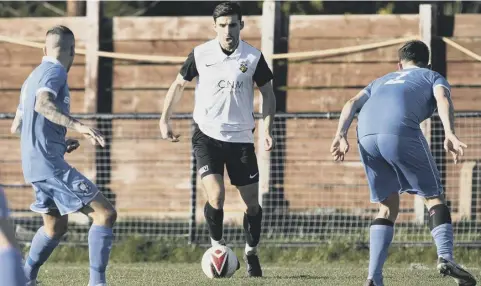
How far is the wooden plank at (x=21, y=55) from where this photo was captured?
1593 cm

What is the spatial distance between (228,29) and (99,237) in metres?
2.55

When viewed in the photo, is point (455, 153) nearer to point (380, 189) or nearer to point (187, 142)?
point (380, 189)

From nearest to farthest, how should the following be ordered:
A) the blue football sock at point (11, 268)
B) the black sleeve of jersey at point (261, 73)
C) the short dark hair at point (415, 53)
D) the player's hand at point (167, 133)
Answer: the blue football sock at point (11, 268) → the short dark hair at point (415, 53) → the player's hand at point (167, 133) → the black sleeve of jersey at point (261, 73)

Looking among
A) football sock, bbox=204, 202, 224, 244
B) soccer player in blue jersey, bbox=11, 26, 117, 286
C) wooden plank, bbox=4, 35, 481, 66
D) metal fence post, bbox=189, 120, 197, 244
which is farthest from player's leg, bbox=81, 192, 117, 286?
wooden plank, bbox=4, 35, 481, 66

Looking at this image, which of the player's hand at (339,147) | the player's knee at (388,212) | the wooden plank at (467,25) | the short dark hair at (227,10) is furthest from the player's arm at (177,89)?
the wooden plank at (467,25)

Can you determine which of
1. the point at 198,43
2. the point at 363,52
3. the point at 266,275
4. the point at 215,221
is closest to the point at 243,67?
the point at 215,221

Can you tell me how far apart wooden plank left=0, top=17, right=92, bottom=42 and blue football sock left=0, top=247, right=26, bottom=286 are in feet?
29.9

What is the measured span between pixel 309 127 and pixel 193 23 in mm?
1991

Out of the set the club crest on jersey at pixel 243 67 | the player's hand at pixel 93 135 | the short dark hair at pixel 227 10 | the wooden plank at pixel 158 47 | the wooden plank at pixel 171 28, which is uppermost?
the wooden plank at pixel 171 28

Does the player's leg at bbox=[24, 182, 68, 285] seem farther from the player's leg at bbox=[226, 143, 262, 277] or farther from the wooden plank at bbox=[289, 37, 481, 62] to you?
the wooden plank at bbox=[289, 37, 481, 62]

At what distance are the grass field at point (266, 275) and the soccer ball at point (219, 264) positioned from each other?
8cm

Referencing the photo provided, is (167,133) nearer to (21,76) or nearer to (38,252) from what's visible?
(38,252)

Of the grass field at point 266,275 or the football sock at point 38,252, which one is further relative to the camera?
the grass field at point 266,275

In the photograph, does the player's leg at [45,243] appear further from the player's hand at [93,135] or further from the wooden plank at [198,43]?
the wooden plank at [198,43]
